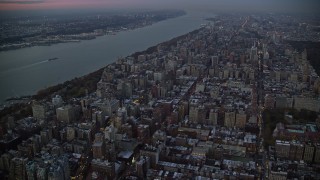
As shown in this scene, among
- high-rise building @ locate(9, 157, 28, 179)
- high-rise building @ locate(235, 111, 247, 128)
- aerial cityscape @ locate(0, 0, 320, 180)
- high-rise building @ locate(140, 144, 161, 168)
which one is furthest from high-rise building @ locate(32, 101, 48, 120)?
high-rise building @ locate(235, 111, 247, 128)

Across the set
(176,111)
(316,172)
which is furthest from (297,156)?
(176,111)

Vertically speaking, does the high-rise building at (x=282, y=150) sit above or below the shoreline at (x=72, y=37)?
below

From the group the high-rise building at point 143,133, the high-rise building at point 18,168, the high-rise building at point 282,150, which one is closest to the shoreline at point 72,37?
the high-rise building at point 18,168

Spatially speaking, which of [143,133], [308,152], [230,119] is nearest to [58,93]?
[143,133]

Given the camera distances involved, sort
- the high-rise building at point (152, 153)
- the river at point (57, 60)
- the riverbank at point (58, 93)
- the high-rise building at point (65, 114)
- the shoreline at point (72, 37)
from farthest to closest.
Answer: the shoreline at point (72, 37) → the river at point (57, 60) → the riverbank at point (58, 93) → the high-rise building at point (65, 114) → the high-rise building at point (152, 153)

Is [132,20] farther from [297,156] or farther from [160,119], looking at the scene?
[297,156]

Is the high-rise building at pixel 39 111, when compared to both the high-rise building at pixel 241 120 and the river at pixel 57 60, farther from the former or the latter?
the high-rise building at pixel 241 120

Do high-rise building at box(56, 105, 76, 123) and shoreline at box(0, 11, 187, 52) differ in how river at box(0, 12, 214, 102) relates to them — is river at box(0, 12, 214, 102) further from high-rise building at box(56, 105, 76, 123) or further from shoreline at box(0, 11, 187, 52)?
high-rise building at box(56, 105, 76, 123)
